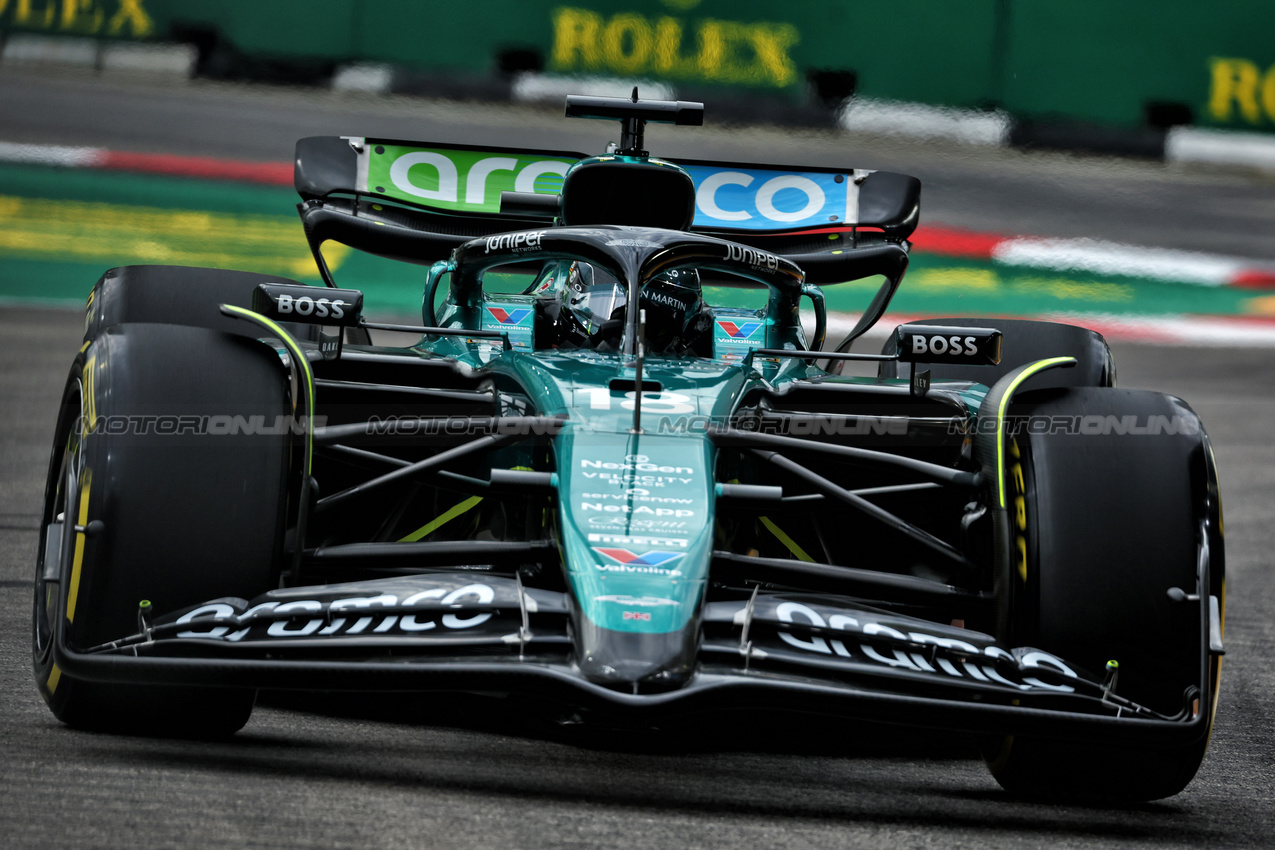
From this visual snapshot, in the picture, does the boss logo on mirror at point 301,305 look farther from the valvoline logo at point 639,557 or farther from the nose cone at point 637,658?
the nose cone at point 637,658

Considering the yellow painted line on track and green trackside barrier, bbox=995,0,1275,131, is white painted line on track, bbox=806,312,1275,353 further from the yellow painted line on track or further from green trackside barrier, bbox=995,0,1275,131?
the yellow painted line on track

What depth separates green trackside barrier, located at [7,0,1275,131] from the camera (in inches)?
605

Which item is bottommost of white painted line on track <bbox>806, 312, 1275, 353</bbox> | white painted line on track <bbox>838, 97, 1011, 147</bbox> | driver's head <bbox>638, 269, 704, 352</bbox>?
white painted line on track <bbox>806, 312, 1275, 353</bbox>

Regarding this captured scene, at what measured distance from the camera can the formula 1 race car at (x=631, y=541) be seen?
2.83 m

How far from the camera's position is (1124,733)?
2941mm

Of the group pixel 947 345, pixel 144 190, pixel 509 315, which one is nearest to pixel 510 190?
pixel 509 315

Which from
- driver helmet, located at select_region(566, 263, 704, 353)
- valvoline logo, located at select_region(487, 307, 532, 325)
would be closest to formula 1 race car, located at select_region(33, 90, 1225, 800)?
driver helmet, located at select_region(566, 263, 704, 353)

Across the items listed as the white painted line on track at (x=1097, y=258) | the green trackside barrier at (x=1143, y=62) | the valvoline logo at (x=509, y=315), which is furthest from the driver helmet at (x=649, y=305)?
the green trackside barrier at (x=1143, y=62)

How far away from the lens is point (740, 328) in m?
5.52

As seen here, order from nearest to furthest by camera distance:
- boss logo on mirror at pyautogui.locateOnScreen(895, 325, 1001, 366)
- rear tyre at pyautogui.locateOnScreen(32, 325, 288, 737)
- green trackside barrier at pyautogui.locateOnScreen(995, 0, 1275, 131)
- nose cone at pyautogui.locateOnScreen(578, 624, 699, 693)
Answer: nose cone at pyautogui.locateOnScreen(578, 624, 699, 693) < rear tyre at pyautogui.locateOnScreen(32, 325, 288, 737) < boss logo on mirror at pyautogui.locateOnScreen(895, 325, 1001, 366) < green trackside barrier at pyautogui.locateOnScreen(995, 0, 1275, 131)

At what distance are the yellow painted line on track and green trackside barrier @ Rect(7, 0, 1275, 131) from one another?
2209 millimetres

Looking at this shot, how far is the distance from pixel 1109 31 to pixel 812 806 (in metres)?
15.4

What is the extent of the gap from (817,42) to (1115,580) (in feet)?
44.7

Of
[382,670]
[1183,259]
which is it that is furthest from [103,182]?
[382,670]
